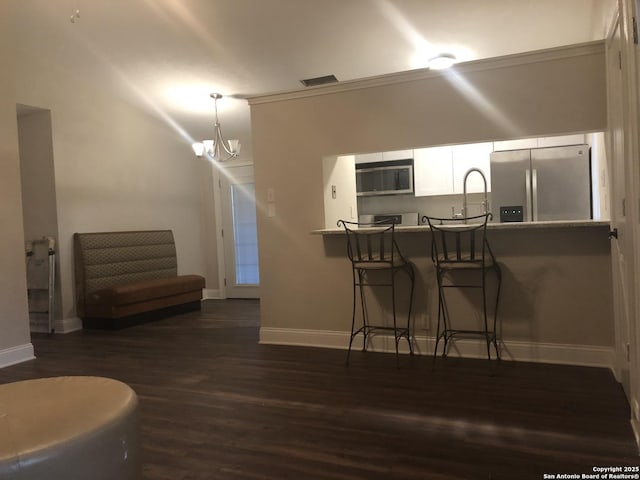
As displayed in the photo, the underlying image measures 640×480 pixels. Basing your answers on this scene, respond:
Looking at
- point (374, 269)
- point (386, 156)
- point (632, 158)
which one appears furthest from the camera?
point (386, 156)

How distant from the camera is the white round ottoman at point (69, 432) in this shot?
1.16 m

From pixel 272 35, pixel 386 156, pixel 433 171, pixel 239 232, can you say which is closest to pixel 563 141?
pixel 433 171

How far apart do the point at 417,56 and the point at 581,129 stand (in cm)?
185

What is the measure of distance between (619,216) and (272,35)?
321 centimetres

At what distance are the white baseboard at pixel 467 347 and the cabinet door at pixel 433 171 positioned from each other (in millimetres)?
2604

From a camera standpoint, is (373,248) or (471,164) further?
(471,164)

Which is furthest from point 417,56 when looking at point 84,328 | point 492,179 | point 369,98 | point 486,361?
point 84,328

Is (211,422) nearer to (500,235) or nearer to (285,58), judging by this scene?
(500,235)

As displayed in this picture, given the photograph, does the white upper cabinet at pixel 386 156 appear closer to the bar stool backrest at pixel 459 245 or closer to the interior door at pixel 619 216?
the bar stool backrest at pixel 459 245

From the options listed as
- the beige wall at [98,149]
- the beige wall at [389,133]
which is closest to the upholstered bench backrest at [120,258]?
the beige wall at [98,149]

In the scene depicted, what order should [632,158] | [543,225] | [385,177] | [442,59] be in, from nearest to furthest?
[632,158] < [543,225] < [442,59] < [385,177]

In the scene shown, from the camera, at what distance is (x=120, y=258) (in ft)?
18.3

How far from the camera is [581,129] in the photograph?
10.2 ft

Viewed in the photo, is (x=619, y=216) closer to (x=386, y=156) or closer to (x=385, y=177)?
(x=385, y=177)
